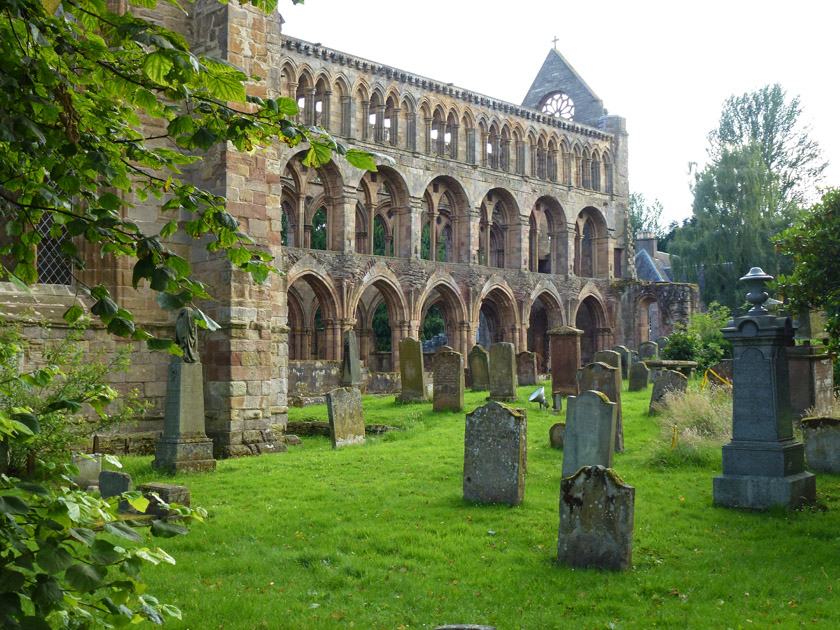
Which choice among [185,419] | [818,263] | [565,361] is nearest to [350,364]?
[565,361]

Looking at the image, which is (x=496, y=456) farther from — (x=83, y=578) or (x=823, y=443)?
(x=83, y=578)

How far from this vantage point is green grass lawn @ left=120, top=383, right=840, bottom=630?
206 inches

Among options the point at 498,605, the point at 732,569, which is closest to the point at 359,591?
the point at 498,605

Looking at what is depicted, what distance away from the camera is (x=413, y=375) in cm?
1973

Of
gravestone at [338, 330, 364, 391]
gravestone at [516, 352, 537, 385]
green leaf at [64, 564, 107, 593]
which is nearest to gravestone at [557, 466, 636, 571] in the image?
green leaf at [64, 564, 107, 593]

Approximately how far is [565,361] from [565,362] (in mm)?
39

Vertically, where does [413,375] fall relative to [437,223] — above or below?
below

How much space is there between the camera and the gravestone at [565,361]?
18.8 metres

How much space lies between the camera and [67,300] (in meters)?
11.5

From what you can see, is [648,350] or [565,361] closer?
[565,361]

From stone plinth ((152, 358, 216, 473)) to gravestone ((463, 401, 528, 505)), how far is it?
13.2 feet

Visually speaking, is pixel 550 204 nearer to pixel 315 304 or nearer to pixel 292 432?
pixel 315 304

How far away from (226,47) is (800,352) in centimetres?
1007

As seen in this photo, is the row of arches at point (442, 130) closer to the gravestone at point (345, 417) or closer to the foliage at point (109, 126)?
the gravestone at point (345, 417)
